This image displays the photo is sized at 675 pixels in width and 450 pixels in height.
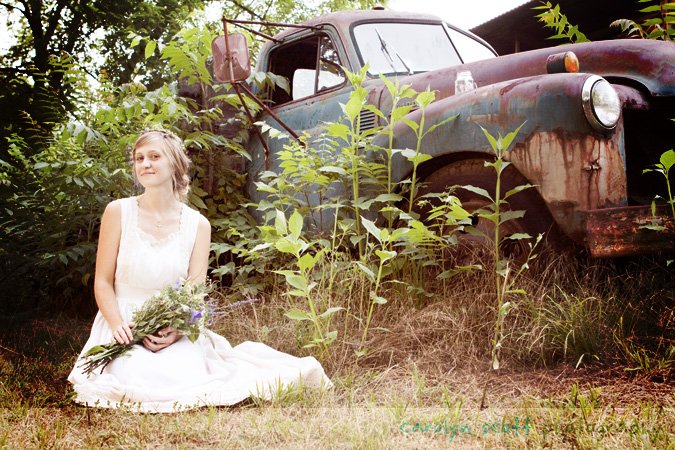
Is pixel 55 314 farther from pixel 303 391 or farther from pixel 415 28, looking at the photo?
pixel 415 28

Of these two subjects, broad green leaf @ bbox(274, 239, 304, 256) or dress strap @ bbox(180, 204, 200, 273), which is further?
dress strap @ bbox(180, 204, 200, 273)

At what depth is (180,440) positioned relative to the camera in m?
1.81

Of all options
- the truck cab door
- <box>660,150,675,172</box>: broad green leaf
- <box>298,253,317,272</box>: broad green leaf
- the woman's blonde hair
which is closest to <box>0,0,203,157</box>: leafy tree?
the truck cab door

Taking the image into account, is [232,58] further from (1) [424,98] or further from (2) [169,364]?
(2) [169,364]

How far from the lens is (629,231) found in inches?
89.3

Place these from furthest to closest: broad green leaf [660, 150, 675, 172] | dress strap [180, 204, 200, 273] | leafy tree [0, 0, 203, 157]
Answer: leafy tree [0, 0, 203, 157] → dress strap [180, 204, 200, 273] → broad green leaf [660, 150, 675, 172]

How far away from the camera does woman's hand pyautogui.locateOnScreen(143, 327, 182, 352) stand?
2.33m

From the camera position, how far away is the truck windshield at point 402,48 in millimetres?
4035

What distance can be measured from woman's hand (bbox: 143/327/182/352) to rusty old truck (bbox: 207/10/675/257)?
150cm

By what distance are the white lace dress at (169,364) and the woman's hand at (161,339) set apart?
23mm

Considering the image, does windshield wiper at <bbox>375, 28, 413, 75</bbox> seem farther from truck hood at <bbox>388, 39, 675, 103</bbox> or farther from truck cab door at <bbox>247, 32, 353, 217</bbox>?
truck hood at <bbox>388, 39, 675, 103</bbox>

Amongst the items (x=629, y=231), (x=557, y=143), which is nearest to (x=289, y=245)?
(x=557, y=143)

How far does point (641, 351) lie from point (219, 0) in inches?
640

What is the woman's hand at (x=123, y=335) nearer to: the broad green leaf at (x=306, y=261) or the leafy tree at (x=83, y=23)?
the broad green leaf at (x=306, y=261)
